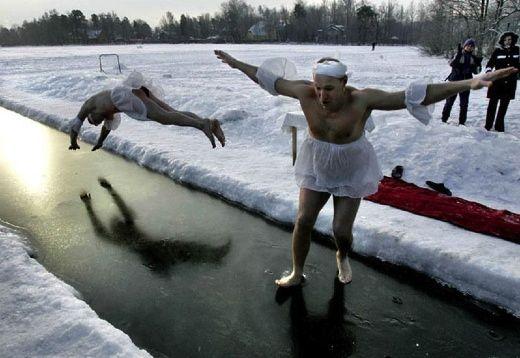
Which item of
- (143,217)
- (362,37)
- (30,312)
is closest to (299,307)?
(30,312)

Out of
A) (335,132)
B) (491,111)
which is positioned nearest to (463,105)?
(491,111)

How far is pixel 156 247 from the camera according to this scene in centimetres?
363

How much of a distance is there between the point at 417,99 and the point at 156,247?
7.98ft

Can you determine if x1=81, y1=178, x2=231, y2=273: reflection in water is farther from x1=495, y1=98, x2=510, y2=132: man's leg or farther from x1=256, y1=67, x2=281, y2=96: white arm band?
x1=495, y1=98, x2=510, y2=132: man's leg

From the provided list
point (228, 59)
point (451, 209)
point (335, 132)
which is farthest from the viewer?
point (451, 209)

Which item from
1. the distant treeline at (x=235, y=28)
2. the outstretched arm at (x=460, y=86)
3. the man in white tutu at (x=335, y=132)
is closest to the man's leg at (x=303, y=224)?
the man in white tutu at (x=335, y=132)

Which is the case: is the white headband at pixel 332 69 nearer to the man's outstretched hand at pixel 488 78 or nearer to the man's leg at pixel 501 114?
the man's outstretched hand at pixel 488 78

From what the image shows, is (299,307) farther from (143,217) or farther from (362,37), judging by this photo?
(362,37)

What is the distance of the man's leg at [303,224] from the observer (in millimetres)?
2771

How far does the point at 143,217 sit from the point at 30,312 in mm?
1721

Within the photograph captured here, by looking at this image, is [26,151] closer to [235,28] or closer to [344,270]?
[344,270]

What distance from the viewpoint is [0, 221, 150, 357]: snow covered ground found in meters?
2.24

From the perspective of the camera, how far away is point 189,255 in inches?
138

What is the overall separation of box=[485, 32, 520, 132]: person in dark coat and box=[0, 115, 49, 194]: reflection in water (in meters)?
6.46
